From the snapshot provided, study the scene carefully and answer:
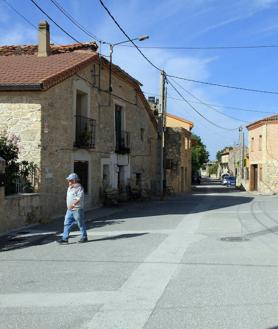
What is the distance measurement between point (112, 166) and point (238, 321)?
18.9 metres

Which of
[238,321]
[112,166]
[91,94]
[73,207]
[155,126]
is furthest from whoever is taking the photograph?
[155,126]

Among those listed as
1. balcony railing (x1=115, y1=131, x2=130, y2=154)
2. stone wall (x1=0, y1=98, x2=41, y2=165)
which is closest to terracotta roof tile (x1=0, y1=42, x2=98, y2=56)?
balcony railing (x1=115, y1=131, x2=130, y2=154)

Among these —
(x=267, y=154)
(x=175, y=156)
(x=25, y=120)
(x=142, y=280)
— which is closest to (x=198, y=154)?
(x=267, y=154)

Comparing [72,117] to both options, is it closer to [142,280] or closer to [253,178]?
[142,280]

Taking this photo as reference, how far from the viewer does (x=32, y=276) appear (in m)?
7.62

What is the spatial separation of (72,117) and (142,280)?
11.9 metres

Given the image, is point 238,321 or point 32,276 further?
point 32,276

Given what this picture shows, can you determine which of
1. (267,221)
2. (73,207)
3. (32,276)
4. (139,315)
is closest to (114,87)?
(267,221)

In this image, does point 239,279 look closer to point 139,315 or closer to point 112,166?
point 139,315

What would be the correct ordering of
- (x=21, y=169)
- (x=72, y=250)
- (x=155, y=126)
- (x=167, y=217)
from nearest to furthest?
(x=72, y=250) → (x=21, y=169) → (x=167, y=217) → (x=155, y=126)

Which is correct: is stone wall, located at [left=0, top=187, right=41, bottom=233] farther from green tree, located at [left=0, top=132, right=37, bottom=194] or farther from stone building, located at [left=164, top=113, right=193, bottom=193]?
stone building, located at [left=164, top=113, right=193, bottom=193]

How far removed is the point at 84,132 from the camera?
19.6 m

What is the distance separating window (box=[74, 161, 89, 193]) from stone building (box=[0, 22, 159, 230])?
34 mm

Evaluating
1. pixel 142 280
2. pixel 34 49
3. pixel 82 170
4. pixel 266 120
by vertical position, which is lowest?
pixel 142 280
